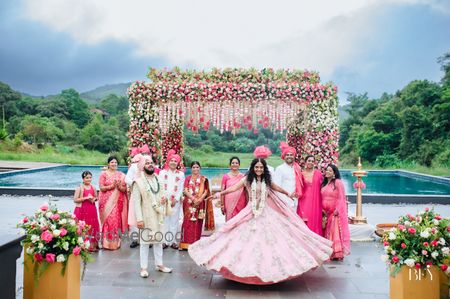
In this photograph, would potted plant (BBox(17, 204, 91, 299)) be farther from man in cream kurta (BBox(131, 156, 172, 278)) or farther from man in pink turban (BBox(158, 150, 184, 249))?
man in pink turban (BBox(158, 150, 184, 249))

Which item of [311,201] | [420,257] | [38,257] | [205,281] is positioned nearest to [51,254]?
[38,257]

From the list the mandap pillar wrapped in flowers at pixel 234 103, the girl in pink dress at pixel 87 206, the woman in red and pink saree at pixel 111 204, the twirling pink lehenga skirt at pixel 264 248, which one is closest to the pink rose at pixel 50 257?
the twirling pink lehenga skirt at pixel 264 248

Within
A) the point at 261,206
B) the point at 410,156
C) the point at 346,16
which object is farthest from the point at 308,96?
the point at 346,16

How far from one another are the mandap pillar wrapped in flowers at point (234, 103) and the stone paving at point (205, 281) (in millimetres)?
2626

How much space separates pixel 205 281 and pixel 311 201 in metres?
1.97

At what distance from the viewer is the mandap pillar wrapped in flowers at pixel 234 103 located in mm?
7969

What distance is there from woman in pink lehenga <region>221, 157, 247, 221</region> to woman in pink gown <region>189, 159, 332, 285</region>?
80 centimetres

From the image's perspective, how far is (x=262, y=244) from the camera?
4410mm

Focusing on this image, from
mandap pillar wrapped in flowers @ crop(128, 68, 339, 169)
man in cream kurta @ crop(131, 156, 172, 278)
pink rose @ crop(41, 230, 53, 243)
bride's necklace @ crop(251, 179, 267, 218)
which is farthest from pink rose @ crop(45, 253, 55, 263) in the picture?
mandap pillar wrapped in flowers @ crop(128, 68, 339, 169)

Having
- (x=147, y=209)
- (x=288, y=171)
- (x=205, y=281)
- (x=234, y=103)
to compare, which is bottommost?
(x=205, y=281)

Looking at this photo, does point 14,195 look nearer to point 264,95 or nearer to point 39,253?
point 264,95

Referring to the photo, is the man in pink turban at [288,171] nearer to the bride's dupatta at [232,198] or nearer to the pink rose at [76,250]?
the bride's dupatta at [232,198]

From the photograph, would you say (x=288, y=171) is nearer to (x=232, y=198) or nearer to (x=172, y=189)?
(x=232, y=198)

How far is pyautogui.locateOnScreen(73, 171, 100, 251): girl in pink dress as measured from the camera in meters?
5.89
